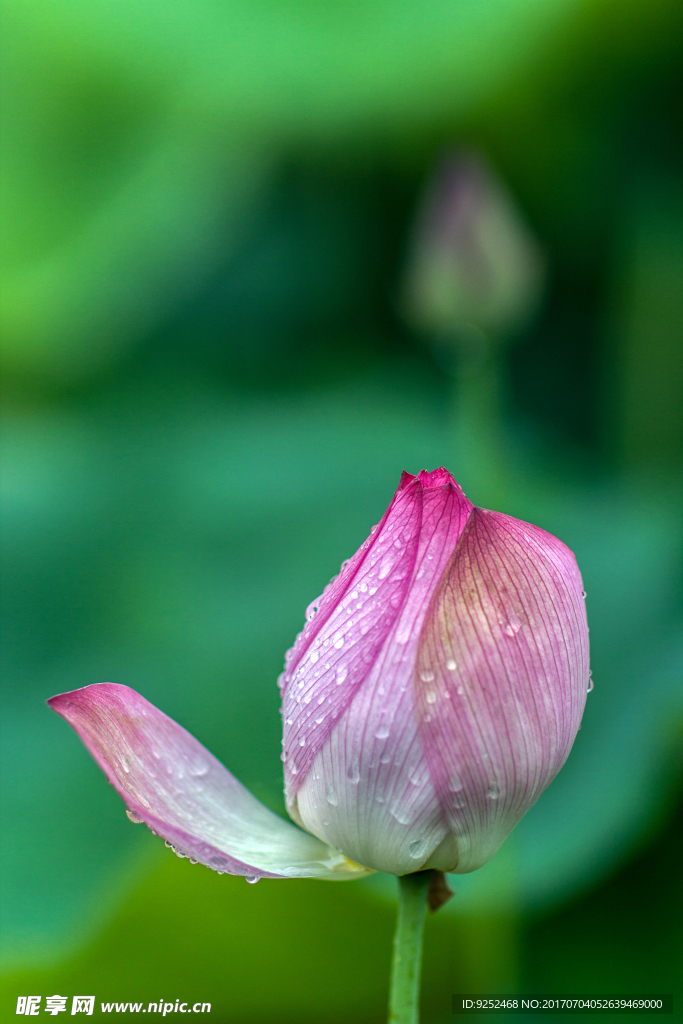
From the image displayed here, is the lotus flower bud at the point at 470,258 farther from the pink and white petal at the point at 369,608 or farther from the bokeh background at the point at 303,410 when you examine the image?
the pink and white petal at the point at 369,608

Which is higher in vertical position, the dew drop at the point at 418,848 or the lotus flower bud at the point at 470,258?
the lotus flower bud at the point at 470,258

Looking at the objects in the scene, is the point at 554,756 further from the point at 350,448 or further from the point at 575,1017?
the point at 350,448

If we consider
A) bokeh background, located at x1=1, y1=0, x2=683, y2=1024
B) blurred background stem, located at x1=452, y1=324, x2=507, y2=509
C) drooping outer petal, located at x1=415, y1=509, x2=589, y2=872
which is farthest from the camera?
blurred background stem, located at x1=452, y1=324, x2=507, y2=509

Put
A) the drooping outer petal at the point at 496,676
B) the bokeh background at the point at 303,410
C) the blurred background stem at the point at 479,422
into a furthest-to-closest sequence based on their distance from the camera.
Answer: the blurred background stem at the point at 479,422 → the bokeh background at the point at 303,410 → the drooping outer petal at the point at 496,676

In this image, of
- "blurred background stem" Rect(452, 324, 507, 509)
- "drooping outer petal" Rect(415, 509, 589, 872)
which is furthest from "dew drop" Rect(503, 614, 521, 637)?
"blurred background stem" Rect(452, 324, 507, 509)

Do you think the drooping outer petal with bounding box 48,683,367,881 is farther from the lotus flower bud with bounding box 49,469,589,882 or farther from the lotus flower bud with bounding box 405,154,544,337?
the lotus flower bud with bounding box 405,154,544,337

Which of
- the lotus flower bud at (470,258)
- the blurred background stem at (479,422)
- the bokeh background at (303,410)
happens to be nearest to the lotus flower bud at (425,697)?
the bokeh background at (303,410)

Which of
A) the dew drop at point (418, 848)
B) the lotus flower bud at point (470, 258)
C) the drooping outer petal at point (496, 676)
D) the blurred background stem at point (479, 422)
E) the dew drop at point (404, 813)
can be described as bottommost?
the dew drop at point (418, 848)

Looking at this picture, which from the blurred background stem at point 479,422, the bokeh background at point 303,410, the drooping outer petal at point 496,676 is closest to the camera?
the drooping outer petal at point 496,676
